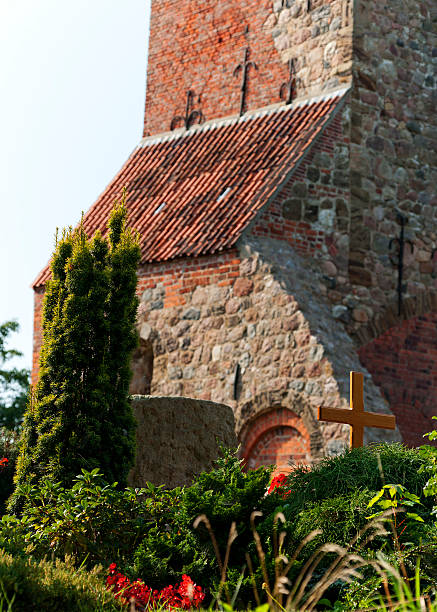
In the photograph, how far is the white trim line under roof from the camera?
13922 mm

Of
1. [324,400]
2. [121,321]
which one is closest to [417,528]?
[121,321]

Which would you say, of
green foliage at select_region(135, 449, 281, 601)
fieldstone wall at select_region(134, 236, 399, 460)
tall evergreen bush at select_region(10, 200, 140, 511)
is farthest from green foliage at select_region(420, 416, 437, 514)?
fieldstone wall at select_region(134, 236, 399, 460)

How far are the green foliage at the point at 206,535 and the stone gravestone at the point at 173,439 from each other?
2.28 m

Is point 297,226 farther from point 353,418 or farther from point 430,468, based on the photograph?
point 430,468

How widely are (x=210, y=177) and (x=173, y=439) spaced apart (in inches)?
243

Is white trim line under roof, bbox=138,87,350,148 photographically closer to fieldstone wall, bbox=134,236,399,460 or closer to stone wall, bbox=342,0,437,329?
stone wall, bbox=342,0,437,329

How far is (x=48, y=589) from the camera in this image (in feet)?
16.7

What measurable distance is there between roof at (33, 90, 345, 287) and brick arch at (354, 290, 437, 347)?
239 centimetres

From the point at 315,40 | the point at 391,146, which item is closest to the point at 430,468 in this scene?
the point at 391,146

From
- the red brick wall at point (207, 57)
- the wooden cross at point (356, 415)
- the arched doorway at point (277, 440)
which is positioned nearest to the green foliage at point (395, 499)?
the wooden cross at point (356, 415)

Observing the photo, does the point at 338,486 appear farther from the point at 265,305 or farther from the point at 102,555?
the point at 265,305

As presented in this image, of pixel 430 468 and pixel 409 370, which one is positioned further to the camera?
pixel 409 370

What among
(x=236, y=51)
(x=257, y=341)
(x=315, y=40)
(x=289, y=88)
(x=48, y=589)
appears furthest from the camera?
(x=236, y=51)

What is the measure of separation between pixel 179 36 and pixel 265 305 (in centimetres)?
668
